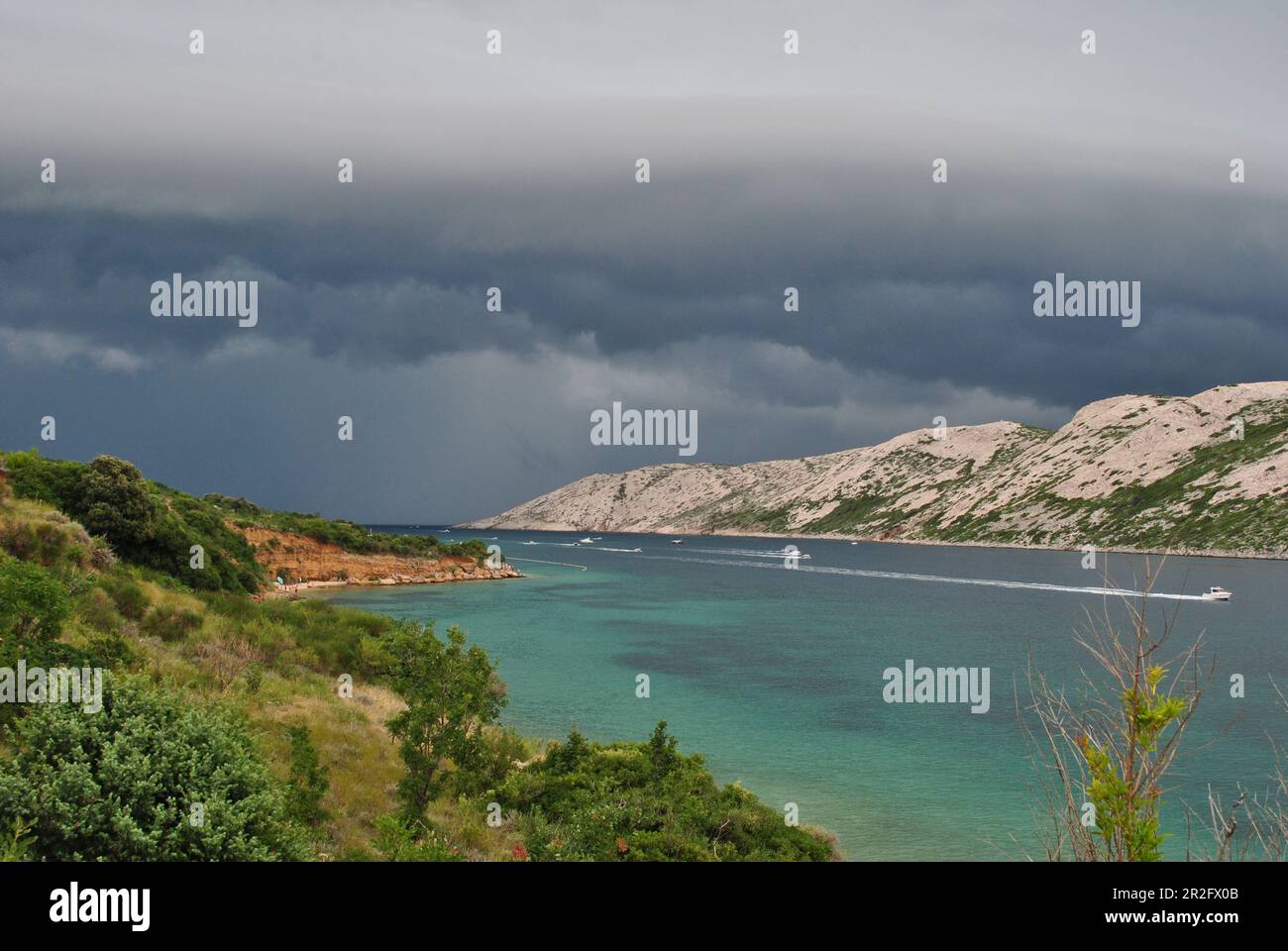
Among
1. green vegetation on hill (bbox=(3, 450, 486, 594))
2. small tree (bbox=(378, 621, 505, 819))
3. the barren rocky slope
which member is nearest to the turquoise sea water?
the barren rocky slope

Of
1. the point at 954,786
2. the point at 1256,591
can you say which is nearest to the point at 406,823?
the point at 954,786

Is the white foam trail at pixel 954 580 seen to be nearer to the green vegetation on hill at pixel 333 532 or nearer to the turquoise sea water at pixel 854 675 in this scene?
the turquoise sea water at pixel 854 675

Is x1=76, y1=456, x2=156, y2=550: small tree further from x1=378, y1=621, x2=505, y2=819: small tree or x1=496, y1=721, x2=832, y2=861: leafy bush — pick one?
x1=496, y1=721, x2=832, y2=861: leafy bush

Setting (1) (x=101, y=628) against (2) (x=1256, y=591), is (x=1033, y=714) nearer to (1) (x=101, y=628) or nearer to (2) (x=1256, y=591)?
(1) (x=101, y=628)
